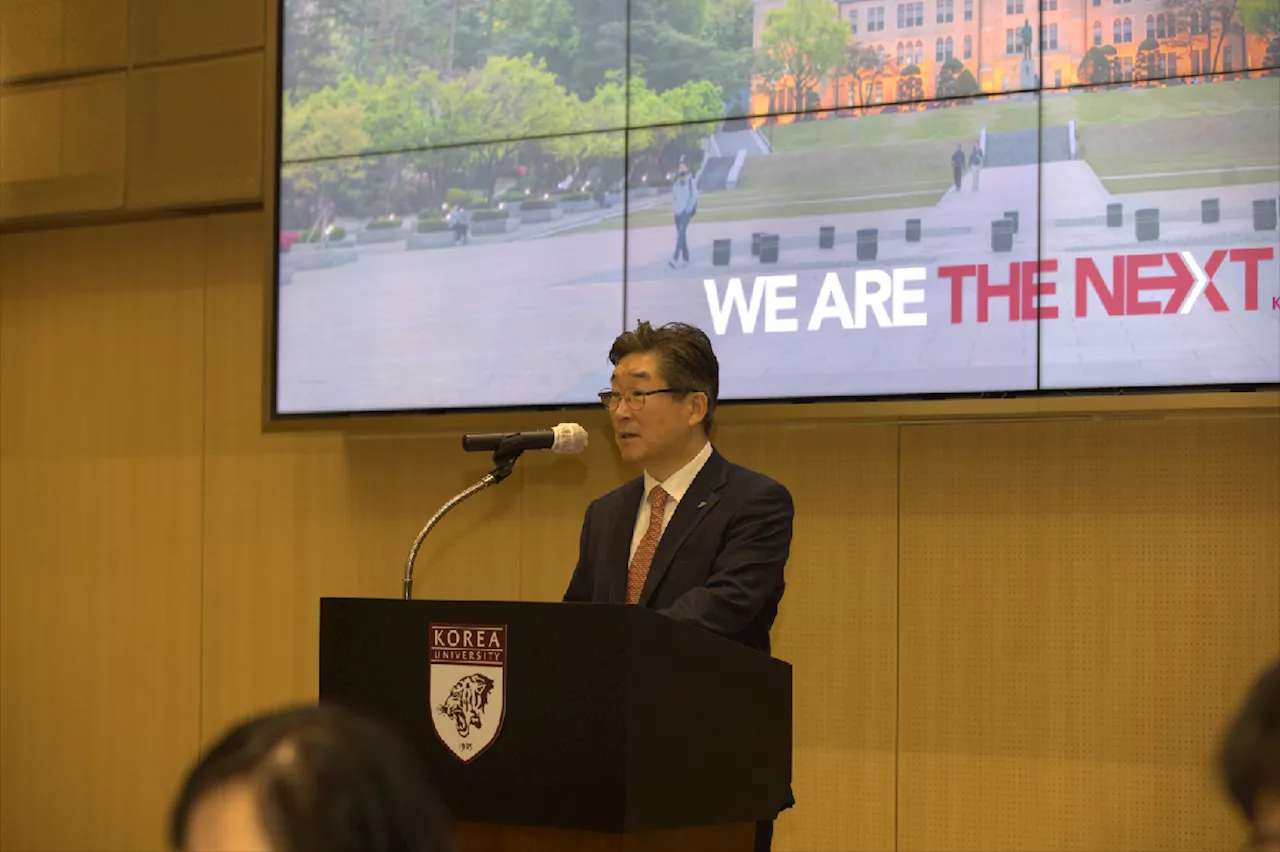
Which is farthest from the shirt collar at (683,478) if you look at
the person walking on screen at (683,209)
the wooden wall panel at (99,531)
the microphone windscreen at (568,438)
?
the wooden wall panel at (99,531)

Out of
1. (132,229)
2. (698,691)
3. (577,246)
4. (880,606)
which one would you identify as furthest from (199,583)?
(698,691)

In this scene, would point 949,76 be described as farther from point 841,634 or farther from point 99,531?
point 99,531

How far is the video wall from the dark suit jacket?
1.35 metres

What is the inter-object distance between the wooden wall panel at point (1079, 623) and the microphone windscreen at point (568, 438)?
5.98ft

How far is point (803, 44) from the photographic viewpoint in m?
4.70

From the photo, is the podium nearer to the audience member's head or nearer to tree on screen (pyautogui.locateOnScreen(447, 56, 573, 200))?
the audience member's head

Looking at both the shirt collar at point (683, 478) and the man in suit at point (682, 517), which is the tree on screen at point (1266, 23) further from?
the shirt collar at point (683, 478)

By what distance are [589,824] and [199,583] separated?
3.74m

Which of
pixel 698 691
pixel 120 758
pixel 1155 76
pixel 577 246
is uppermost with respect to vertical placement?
pixel 1155 76

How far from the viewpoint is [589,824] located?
246cm

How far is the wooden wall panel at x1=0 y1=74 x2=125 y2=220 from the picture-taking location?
19.5 ft

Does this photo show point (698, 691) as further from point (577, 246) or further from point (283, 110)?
point (283, 110)

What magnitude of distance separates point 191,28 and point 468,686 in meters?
4.03

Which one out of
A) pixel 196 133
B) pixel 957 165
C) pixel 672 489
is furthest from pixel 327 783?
pixel 196 133
